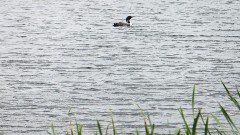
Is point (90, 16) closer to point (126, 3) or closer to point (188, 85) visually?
point (126, 3)

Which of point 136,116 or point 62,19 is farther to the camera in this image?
point 62,19

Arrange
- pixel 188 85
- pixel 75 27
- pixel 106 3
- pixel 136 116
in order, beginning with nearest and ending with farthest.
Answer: pixel 136 116 → pixel 188 85 → pixel 75 27 → pixel 106 3

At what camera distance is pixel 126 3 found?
5416cm

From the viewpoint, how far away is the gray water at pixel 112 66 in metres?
16.2

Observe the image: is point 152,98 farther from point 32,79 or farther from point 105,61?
point 105,61

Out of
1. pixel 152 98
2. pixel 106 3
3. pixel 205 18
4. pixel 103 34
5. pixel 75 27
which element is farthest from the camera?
pixel 106 3

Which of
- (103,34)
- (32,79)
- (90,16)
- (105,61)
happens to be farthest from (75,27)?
(32,79)

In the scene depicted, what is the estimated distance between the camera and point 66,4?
175ft

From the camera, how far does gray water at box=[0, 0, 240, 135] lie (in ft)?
53.3

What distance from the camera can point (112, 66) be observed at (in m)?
23.7

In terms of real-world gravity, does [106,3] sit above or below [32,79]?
above

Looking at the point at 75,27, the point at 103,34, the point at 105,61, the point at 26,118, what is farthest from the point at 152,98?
the point at 75,27

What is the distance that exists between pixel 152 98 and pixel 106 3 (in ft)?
117

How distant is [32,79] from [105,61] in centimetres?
455
